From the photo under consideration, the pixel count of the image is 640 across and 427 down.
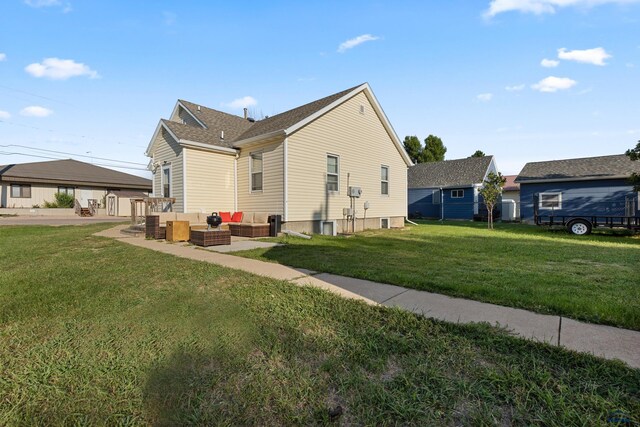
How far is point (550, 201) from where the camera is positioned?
18812 millimetres

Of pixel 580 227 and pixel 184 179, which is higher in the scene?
pixel 184 179

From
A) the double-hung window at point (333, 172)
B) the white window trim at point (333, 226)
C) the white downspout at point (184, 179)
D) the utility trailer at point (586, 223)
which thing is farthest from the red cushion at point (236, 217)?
the utility trailer at point (586, 223)

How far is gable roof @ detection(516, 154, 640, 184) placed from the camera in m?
17.0

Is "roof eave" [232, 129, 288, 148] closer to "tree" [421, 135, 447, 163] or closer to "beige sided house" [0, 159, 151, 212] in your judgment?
"beige sided house" [0, 159, 151, 212]

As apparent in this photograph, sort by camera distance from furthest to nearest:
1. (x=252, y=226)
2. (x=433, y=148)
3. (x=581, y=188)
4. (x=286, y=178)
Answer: (x=433, y=148)
(x=581, y=188)
(x=286, y=178)
(x=252, y=226)

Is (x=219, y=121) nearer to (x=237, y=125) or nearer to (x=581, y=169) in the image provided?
(x=237, y=125)

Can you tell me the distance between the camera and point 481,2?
26.9ft

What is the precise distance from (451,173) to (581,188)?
9130 mm

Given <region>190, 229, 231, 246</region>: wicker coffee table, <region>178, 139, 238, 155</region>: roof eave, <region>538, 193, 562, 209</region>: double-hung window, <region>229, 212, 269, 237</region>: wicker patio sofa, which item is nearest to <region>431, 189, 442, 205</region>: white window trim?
<region>538, 193, 562, 209</region>: double-hung window

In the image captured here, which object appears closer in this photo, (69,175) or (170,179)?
(170,179)

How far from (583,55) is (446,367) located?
11.8 m

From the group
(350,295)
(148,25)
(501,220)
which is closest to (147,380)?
(350,295)

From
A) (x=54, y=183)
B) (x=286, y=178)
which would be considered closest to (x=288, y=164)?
(x=286, y=178)

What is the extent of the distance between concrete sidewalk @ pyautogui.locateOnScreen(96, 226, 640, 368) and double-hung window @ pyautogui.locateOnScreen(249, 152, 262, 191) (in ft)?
24.6
